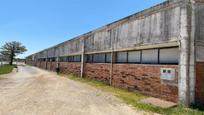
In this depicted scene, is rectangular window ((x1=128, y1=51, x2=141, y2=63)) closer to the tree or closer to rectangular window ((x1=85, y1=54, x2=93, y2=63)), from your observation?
rectangular window ((x1=85, y1=54, x2=93, y2=63))

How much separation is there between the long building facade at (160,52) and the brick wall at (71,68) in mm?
6370

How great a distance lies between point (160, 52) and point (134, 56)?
2.61 metres

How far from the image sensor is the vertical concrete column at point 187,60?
33.0 ft

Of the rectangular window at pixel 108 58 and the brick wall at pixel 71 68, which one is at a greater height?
the rectangular window at pixel 108 58

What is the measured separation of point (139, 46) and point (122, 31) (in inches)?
108

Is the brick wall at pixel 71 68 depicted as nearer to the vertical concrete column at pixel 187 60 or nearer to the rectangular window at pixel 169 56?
the rectangular window at pixel 169 56

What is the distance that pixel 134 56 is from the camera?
577 inches

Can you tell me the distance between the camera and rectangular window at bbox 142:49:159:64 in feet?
41.2

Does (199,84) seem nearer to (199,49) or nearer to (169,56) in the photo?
(199,49)

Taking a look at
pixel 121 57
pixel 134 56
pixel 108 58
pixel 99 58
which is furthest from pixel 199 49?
pixel 99 58

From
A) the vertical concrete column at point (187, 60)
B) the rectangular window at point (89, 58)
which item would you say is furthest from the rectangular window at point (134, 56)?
the rectangular window at point (89, 58)

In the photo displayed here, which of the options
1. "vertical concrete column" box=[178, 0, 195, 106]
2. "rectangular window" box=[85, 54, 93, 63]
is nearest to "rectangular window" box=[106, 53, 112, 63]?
"rectangular window" box=[85, 54, 93, 63]

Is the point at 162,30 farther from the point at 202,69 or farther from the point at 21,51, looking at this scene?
the point at 21,51

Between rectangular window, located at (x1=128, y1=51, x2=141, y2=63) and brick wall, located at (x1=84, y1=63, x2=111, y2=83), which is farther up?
rectangular window, located at (x1=128, y1=51, x2=141, y2=63)
